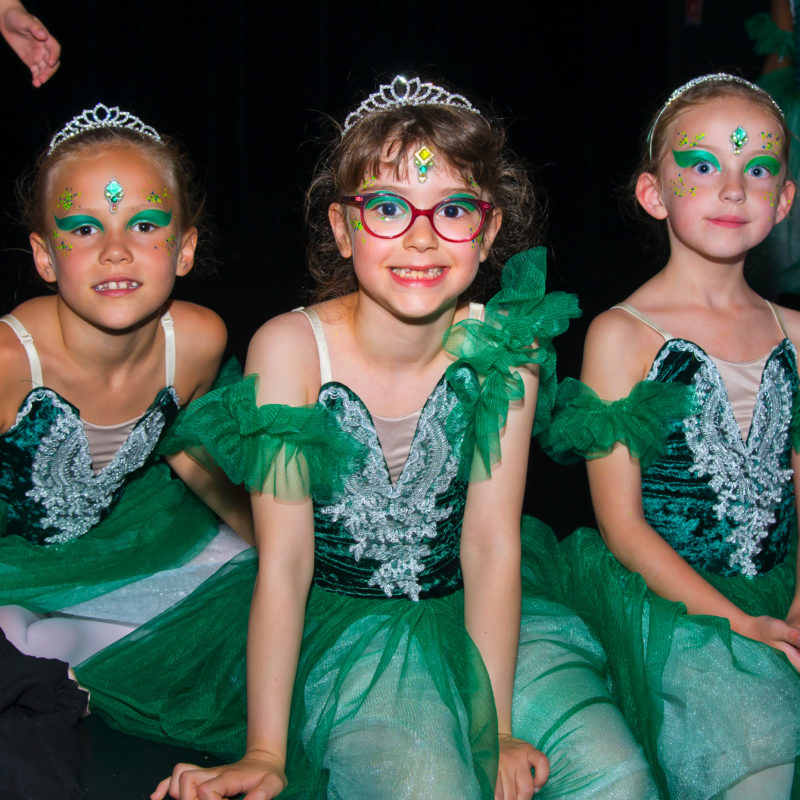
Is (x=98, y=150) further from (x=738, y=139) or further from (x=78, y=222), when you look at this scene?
(x=738, y=139)

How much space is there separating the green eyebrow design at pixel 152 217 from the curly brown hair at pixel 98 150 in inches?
2.1

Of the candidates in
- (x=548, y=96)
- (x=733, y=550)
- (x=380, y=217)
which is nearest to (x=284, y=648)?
(x=380, y=217)

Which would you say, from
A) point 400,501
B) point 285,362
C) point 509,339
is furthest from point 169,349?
point 509,339

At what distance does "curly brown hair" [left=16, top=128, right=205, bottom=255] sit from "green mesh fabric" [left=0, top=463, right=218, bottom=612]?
1.64 feet

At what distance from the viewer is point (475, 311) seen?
5.26 feet

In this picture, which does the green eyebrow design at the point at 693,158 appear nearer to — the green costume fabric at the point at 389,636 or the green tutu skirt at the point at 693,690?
the green costume fabric at the point at 389,636

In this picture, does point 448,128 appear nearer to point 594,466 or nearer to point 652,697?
point 594,466

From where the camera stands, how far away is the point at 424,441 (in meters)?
1.54

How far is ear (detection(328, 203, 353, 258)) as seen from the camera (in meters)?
1.55

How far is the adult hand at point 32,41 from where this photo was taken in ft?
6.19

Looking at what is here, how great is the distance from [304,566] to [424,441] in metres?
0.25

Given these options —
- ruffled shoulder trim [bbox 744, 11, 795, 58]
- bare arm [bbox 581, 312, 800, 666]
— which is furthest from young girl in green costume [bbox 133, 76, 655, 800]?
ruffled shoulder trim [bbox 744, 11, 795, 58]

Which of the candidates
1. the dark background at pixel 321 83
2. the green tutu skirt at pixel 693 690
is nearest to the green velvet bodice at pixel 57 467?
the green tutu skirt at pixel 693 690

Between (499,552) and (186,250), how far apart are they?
0.75 m
